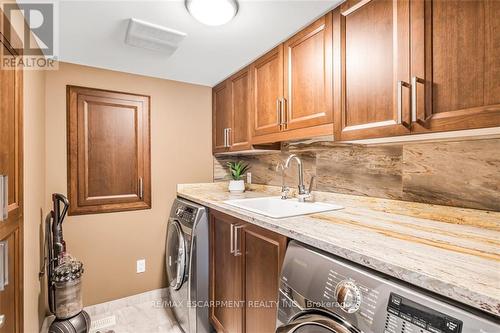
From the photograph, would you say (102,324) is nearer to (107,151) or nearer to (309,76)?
(107,151)

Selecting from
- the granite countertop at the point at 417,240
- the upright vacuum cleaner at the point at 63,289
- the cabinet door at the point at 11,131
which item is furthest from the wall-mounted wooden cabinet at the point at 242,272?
the cabinet door at the point at 11,131

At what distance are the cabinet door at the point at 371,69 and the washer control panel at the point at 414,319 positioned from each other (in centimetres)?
71

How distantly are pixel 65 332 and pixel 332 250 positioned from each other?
1881mm

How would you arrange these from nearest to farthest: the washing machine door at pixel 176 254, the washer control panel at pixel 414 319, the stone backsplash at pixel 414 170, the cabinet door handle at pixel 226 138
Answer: the washer control panel at pixel 414 319 → the stone backsplash at pixel 414 170 → the washing machine door at pixel 176 254 → the cabinet door handle at pixel 226 138

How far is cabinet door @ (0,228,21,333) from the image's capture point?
1195 mm

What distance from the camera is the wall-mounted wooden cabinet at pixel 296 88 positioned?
1.47m

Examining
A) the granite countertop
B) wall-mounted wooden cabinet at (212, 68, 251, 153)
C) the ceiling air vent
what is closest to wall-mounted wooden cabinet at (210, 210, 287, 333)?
the granite countertop

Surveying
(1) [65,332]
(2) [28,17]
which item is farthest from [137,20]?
(1) [65,332]

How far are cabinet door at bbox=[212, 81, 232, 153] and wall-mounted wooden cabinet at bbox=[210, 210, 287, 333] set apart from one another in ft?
3.27

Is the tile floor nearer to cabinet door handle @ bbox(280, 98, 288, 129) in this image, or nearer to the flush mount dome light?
cabinet door handle @ bbox(280, 98, 288, 129)

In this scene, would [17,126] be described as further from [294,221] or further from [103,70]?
[294,221]

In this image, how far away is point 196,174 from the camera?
274cm

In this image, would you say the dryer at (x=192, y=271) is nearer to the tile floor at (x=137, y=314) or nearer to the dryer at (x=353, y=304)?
the tile floor at (x=137, y=314)

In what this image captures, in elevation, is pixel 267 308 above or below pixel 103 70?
below
